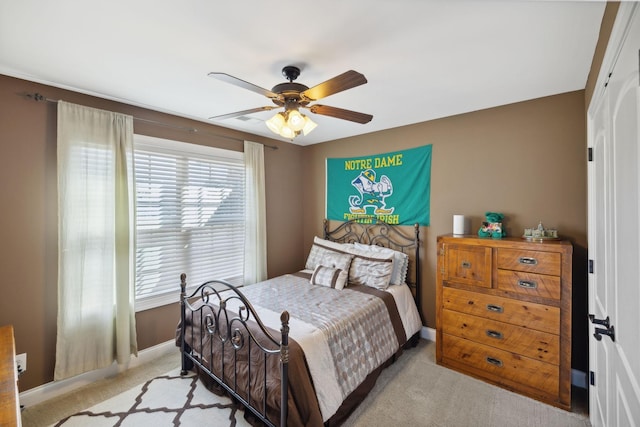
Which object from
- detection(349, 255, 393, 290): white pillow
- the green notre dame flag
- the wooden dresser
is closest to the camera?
the wooden dresser

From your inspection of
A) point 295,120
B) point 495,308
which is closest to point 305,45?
point 295,120

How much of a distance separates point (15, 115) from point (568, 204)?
4.52 m

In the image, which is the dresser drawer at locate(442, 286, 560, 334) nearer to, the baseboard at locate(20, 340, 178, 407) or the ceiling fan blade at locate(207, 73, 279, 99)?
the ceiling fan blade at locate(207, 73, 279, 99)

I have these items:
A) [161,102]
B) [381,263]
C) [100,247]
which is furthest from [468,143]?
[100,247]

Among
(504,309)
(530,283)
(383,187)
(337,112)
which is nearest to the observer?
(337,112)

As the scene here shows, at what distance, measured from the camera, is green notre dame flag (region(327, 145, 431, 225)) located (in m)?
3.22

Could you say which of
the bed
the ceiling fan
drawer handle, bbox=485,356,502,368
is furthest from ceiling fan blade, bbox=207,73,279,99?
drawer handle, bbox=485,356,502,368

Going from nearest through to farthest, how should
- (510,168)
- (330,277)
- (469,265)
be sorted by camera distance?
(469,265)
(510,168)
(330,277)

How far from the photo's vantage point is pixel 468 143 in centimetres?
290

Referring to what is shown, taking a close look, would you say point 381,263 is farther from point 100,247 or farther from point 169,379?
point 100,247

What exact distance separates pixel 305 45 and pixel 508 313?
8.37ft

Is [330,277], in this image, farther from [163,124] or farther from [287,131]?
[163,124]

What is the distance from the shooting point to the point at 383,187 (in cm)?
351

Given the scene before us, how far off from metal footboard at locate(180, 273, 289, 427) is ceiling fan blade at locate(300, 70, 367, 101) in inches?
52.1
